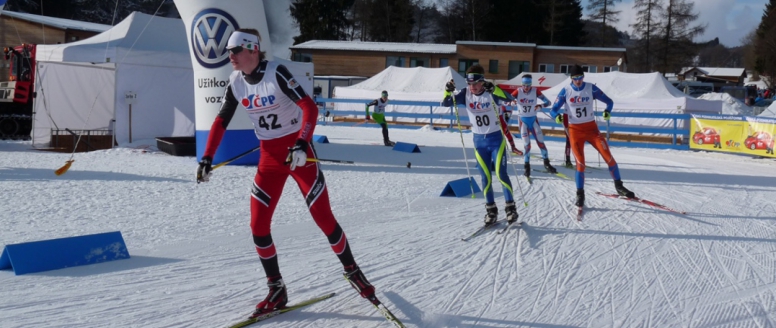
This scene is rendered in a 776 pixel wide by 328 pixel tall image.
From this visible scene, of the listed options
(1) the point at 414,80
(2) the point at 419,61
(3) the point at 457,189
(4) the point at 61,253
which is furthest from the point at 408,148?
(2) the point at 419,61

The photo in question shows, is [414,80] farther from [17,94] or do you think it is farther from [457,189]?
[457,189]

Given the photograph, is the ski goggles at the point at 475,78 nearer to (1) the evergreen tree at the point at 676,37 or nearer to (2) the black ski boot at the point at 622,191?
(2) the black ski boot at the point at 622,191

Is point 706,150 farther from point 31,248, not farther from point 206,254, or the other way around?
point 31,248

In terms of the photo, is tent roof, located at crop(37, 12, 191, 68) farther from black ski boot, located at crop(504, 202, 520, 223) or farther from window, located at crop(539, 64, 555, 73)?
window, located at crop(539, 64, 555, 73)

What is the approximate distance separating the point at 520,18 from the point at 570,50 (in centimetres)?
1323

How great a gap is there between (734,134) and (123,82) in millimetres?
16759

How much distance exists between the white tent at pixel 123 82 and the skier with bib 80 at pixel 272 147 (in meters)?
12.9

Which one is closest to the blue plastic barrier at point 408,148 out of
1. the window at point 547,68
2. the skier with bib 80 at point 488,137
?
the skier with bib 80 at point 488,137

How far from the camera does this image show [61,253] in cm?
568

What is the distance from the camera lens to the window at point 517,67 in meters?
50.9

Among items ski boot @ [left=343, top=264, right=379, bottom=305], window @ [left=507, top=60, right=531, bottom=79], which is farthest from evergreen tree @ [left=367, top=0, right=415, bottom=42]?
ski boot @ [left=343, top=264, right=379, bottom=305]

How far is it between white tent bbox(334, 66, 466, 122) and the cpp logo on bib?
63.1ft

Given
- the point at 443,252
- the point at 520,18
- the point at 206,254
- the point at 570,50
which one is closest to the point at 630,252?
the point at 443,252

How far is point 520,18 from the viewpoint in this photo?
2477 inches
